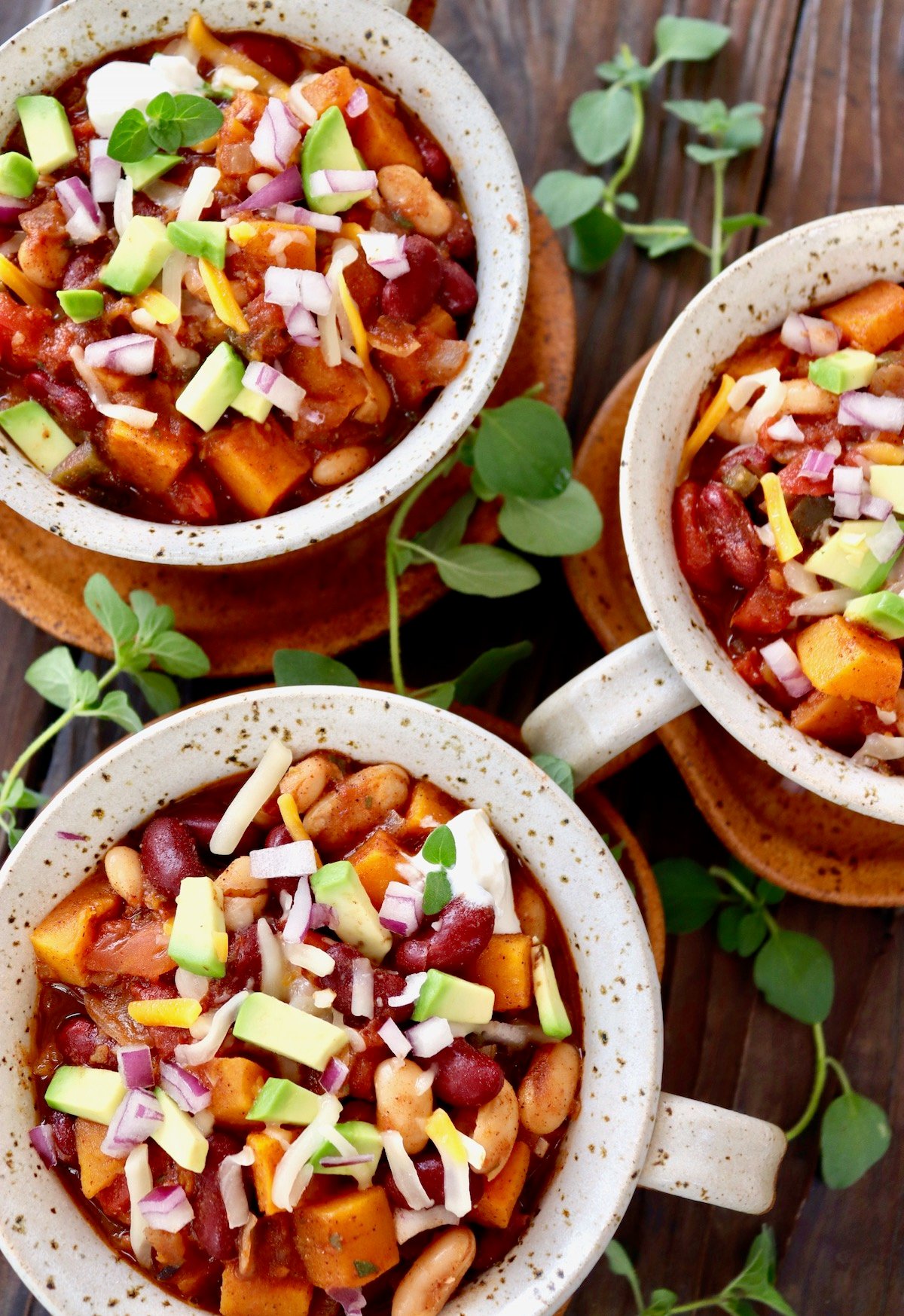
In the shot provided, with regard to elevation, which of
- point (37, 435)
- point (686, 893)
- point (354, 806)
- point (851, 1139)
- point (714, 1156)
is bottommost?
point (851, 1139)

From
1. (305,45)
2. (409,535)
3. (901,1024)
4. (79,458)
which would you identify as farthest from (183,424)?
(901,1024)

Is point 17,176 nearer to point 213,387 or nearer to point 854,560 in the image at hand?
point 213,387

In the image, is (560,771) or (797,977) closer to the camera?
(560,771)

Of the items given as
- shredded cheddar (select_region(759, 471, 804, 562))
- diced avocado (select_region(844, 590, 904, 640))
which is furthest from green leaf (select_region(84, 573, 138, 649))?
diced avocado (select_region(844, 590, 904, 640))

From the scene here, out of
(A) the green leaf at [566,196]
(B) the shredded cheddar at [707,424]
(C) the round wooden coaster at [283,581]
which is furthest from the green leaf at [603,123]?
(B) the shredded cheddar at [707,424]

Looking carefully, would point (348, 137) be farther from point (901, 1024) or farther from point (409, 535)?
point (901, 1024)

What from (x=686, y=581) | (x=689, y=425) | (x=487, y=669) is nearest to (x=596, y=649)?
(x=487, y=669)
